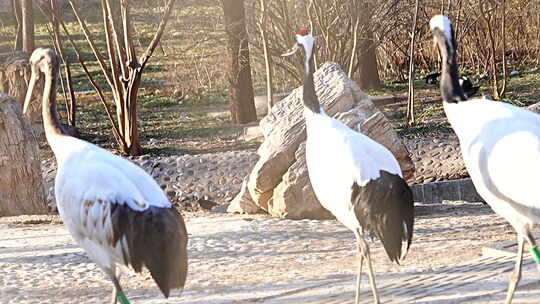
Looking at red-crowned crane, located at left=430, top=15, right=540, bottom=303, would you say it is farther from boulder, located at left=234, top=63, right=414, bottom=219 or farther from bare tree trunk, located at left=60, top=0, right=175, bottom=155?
bare tree trunk, located at left=60, top=0, right=175, bottom=155

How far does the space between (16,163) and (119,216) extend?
4960 millimetres

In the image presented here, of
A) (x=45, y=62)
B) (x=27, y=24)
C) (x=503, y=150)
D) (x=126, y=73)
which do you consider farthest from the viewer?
(x=27, y=24)

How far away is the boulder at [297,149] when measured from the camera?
29.1 feet

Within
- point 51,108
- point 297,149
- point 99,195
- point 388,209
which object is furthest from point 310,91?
point 297,149

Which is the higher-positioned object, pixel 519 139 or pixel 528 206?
pixel 519 139

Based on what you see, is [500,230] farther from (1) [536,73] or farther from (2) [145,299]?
(1) [536,73]

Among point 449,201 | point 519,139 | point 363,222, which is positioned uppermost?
point 519,139

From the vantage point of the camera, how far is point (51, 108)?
20.4 ft

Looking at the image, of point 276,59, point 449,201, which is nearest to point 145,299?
point 449,201

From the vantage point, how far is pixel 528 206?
17.7ft

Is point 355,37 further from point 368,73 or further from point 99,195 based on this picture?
point 99,195

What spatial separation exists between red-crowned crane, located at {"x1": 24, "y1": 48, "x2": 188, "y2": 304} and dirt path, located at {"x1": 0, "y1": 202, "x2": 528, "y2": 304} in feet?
2.24

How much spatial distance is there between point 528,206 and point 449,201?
4683 mm

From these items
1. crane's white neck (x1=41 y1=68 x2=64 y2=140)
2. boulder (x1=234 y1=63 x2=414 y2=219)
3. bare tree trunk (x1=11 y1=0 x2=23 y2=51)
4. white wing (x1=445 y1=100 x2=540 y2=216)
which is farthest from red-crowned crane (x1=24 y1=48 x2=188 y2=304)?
bare tree trunk (x1=11 y1=0 x2=23 y2=51)
